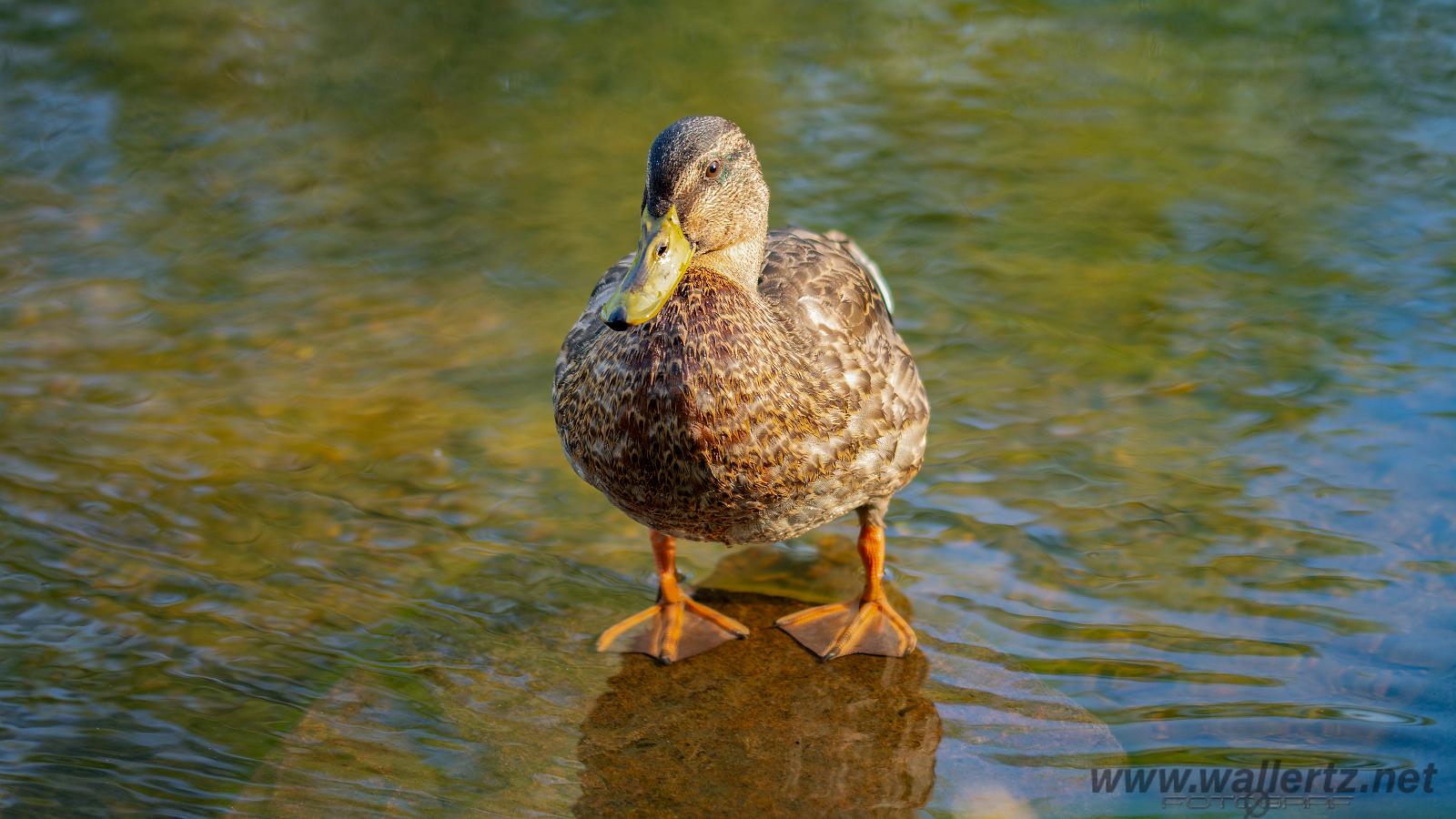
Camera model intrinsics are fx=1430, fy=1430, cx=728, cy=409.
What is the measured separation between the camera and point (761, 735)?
13.4 ft

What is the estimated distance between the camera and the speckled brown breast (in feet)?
12.8

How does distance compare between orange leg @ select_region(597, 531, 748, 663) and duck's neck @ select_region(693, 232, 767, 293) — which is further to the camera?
orange leg @ select_region(597, 531, 748, 663)

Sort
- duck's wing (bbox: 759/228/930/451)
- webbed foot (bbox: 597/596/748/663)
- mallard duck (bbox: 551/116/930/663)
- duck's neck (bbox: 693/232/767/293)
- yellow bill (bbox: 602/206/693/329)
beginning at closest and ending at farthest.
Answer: yellow bill (bbox: 602/206/693/329), mallard duck (bbox: 551/116/930/663), duck's neck (bbox: 693/232/767/293), duck's wing (bbox: 759/228/930/451), webbed foot (bbox: 597/596/748/663)

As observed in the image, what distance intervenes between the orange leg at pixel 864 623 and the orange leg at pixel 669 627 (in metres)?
0.21

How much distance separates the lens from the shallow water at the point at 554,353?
414 centimetres

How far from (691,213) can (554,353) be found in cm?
247

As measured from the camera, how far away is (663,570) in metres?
4.70

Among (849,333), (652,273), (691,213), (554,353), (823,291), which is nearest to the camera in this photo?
(652,273)
